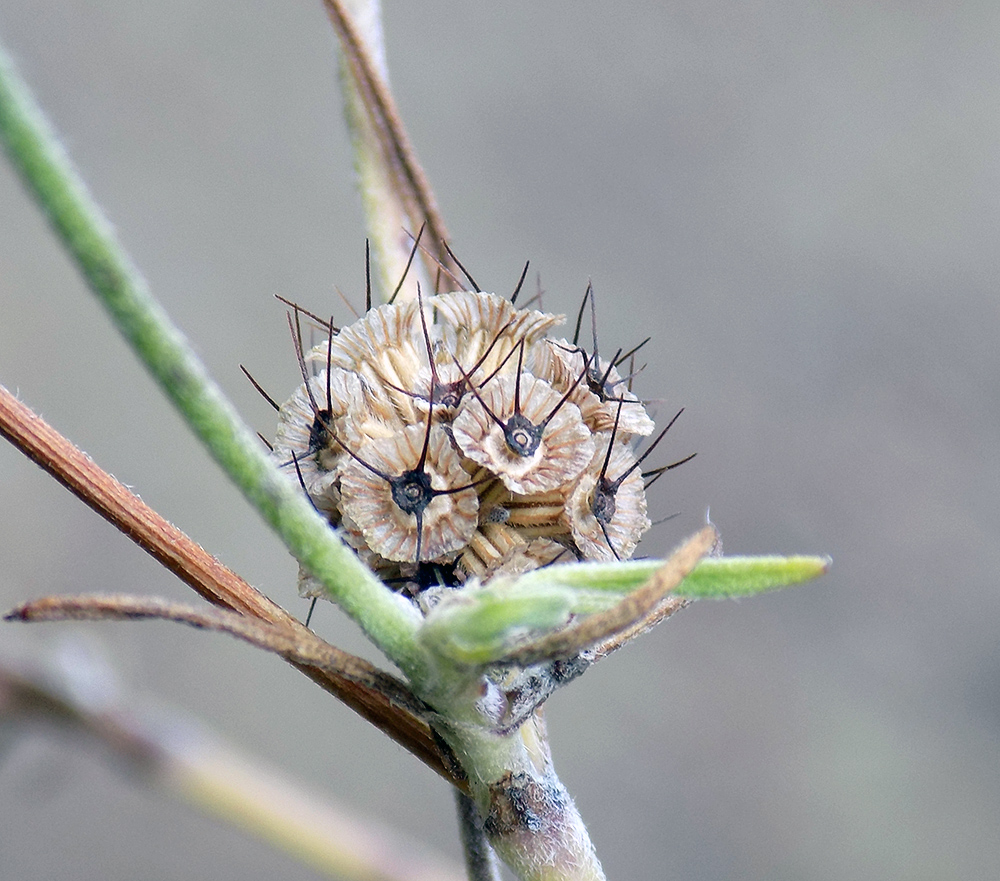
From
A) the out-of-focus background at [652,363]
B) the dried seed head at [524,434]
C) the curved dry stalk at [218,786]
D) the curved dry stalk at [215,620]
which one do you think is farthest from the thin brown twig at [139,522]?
the out-of-focus background at [652,363]

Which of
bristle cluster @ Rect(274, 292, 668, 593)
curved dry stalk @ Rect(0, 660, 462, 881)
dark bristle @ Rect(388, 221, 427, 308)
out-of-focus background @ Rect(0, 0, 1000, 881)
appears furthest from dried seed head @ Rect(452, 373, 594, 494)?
out-of-focus background @ Rect(0, 0, 1000, 881)

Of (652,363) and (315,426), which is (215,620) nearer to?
(315,426)

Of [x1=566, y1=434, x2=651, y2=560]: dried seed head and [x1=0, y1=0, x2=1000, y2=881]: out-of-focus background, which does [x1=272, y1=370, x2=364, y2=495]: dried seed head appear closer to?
[x1=566, y1=434, x2=651, y2=560]: dried seed head

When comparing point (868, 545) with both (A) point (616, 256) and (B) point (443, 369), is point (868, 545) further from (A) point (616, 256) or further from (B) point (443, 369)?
(B) point (443, 369)

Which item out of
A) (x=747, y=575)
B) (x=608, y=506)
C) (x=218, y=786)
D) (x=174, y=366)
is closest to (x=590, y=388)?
(x=608, y=506)

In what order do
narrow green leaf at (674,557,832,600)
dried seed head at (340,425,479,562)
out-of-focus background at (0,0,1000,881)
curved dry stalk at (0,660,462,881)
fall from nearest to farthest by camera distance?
narrow green leaf at (674,557,832,600), dried seed head at (340,425,479,562), curved dry stalk at (0,660,462,881), out-of-focus background at (0,0,1000,881)
